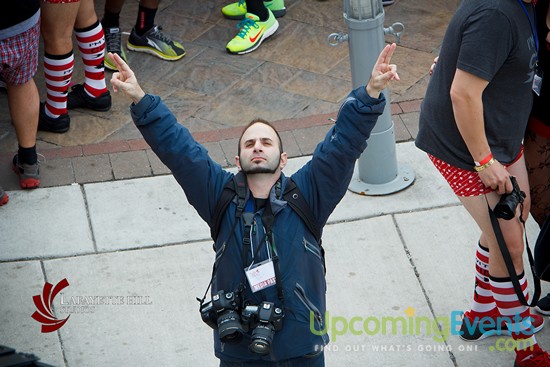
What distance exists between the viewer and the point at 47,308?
5.09 meters

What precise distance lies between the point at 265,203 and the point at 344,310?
1.39 m

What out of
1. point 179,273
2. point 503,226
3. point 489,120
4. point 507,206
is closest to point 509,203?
point 507,206

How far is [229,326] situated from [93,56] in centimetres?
353

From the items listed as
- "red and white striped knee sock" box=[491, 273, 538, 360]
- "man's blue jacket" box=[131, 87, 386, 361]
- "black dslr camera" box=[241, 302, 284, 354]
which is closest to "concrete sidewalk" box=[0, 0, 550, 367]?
"red and white striped knee sock" box=[491, 273, 538, 360]

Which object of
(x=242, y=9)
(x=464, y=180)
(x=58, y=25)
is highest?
(x=464, y=180)

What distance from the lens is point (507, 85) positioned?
4.04 meters

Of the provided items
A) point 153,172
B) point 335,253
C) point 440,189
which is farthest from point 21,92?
point 440,189

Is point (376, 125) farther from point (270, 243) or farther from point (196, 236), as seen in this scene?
point (270, 243)

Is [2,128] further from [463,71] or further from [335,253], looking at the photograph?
[463,71]

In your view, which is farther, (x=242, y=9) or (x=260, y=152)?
(x=242, y=9)

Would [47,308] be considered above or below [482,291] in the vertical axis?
below

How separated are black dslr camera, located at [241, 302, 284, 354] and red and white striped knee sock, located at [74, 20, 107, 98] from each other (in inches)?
135

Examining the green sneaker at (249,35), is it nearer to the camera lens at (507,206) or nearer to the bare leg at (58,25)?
the bare leg at (58,25)

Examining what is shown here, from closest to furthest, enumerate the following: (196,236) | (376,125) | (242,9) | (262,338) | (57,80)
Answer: (262,338), (196,236), (376,125), (57,80), (242,9)
